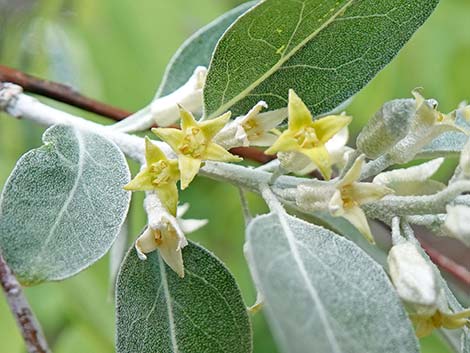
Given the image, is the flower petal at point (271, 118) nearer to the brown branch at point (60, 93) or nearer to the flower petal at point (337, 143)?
the flower petal at point (337, 143)

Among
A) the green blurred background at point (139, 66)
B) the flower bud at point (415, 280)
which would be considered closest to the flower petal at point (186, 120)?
the flower bud at point (415, 280)

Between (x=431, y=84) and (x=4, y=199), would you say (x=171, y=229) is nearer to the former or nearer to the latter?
(x=4, y=199)

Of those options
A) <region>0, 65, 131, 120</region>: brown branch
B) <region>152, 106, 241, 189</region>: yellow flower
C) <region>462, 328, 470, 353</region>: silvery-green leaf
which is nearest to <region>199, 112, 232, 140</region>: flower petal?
<region>152, 106, 241, 189</region>: yellow flower

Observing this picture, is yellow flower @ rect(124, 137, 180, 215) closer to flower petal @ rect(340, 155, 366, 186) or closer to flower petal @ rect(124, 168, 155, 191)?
flower petal @ rect(124, 168, 155, 191)

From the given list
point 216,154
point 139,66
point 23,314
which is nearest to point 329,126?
point 216,154

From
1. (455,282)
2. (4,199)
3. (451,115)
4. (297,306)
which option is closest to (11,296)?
(4,199)
